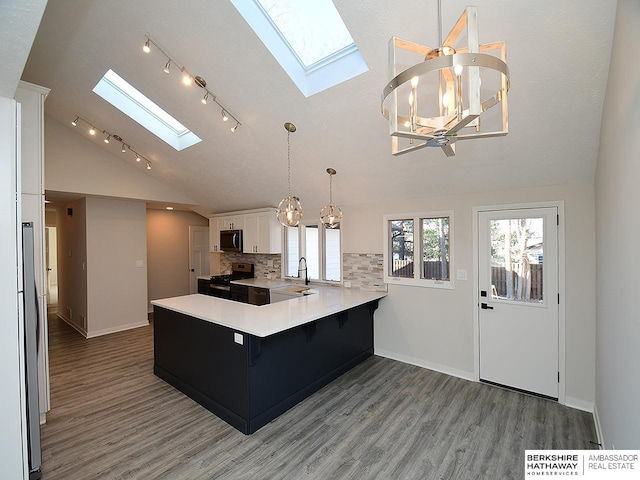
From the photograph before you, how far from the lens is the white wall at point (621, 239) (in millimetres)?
1277

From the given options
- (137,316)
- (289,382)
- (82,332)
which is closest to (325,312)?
(289,382)

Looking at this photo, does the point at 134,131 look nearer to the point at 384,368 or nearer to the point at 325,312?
the point at 325,312

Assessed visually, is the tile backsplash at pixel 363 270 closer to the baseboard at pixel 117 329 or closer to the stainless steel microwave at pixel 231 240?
the stainless steel microwave at pixel 231 240

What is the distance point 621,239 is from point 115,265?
6348 millimetres

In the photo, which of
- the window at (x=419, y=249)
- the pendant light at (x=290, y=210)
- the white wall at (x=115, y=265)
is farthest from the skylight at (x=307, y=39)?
the white wall at (x=115, y=265)

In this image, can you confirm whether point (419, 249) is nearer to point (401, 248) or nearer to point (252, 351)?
point (401, 248)

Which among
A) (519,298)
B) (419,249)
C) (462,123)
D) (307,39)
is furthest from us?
(419,249)

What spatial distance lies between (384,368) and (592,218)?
2.66m

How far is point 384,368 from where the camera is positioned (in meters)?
3.74

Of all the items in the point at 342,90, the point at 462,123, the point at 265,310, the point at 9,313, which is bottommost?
the point at 265,310

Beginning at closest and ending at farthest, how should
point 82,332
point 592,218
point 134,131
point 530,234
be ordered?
1. point 592,218
2. point 530,234
3. point 134,131
4. point 82,332

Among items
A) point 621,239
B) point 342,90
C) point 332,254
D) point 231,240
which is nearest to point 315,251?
point 332,254

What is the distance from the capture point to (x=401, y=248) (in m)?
3.98

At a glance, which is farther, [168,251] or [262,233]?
[168,251]
